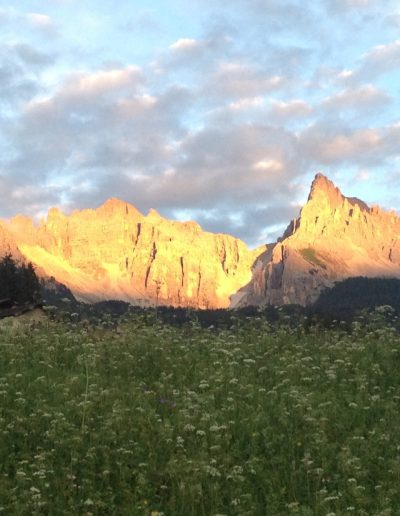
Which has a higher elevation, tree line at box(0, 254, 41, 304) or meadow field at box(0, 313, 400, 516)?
tree line at box(0, 254, 41, 304)

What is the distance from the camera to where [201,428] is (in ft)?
37.5

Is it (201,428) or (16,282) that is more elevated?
(16,282)

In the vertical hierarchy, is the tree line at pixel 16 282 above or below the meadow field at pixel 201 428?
above

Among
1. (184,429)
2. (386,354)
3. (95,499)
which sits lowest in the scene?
(95,499)

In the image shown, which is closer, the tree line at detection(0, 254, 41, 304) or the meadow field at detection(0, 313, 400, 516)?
the meadow field at detection(0, 313, 400, 516)

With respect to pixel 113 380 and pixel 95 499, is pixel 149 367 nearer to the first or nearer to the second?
pixel 113 380

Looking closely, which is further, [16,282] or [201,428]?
[16,282]

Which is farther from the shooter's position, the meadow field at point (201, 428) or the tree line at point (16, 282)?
the tree line at point (16, 282)

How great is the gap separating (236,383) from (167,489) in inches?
169

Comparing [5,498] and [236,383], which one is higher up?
[236,383]

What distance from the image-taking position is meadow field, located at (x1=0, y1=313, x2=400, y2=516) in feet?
30.7

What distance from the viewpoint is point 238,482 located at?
9.80 m

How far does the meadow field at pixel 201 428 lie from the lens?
9.36m

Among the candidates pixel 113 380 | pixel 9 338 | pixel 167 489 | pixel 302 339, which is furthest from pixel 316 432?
pixel 9 338
